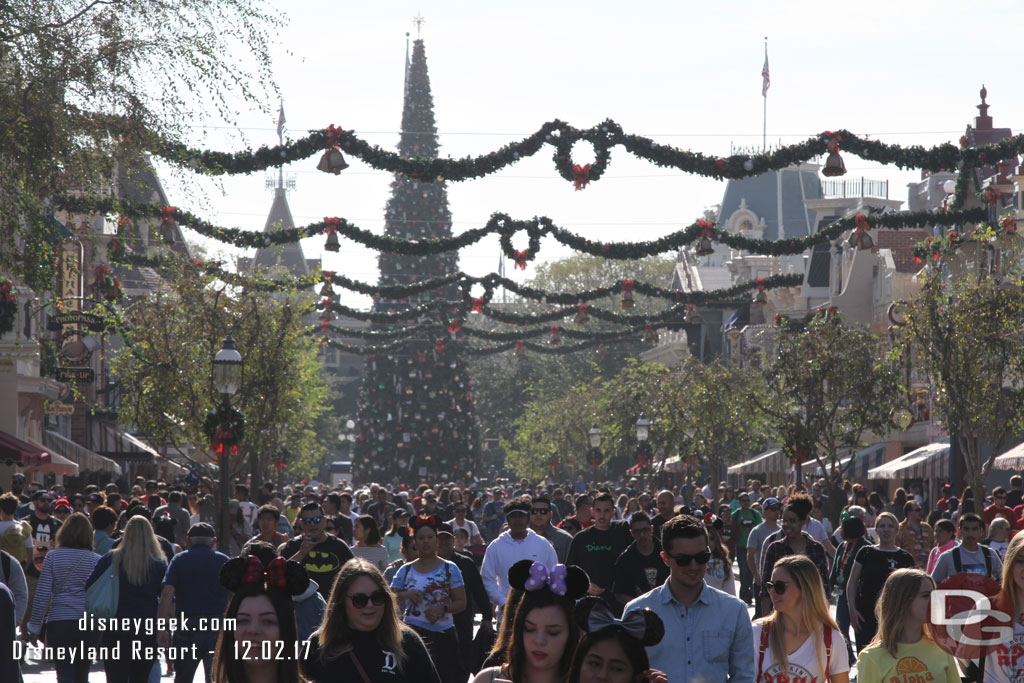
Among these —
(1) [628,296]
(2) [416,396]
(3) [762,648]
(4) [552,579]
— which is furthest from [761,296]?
(2) [416,396]

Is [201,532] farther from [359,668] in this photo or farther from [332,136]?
[332,136]

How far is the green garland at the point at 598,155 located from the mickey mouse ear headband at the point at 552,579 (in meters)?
17.6

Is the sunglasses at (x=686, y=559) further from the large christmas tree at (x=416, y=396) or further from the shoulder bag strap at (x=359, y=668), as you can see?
the large christmas tree at (x=416, y=396)

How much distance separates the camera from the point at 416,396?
71750mm

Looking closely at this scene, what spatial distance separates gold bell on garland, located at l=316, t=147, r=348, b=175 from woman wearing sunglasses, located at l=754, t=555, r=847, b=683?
16.0 metres

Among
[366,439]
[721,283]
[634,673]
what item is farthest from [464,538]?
[721,283]

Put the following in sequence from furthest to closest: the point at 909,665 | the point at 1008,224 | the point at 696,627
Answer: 1. the point at 1008,224
2. the point at 909,665
3. the point at 696,627

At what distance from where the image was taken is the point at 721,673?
6652 millimetres

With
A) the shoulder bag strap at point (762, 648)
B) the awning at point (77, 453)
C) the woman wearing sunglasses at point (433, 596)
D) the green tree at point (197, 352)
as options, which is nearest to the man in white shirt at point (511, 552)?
the woman wearing sunglasses at point (433, 596)

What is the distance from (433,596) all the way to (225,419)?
1180 cm

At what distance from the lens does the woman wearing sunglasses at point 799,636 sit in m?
7.40

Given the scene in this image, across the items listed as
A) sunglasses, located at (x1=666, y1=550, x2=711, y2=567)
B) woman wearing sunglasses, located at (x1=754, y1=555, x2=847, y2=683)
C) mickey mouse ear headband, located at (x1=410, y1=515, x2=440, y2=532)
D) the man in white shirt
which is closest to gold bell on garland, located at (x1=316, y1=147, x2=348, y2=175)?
the man in white shirt

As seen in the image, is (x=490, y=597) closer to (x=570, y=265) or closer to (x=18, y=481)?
(x=18, y=481)

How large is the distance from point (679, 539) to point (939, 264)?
21.9 meters
